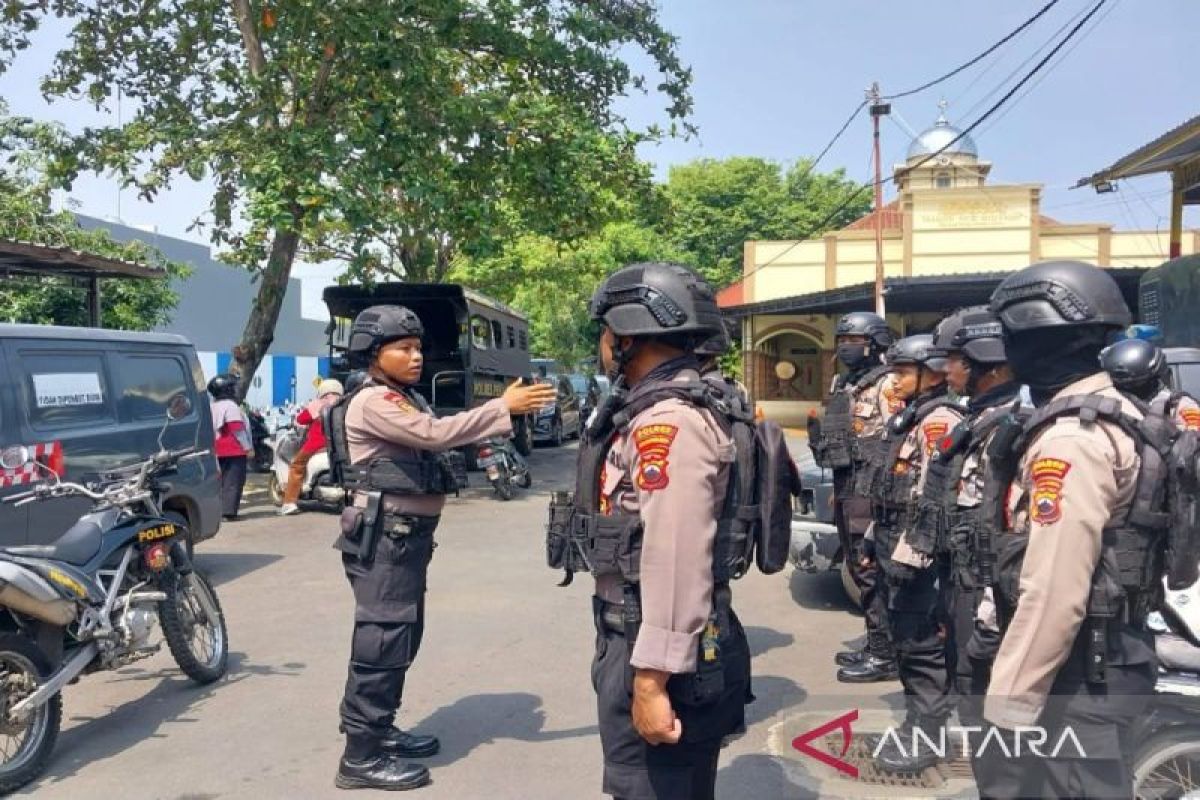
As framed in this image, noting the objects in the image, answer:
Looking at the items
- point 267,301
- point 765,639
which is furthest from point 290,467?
point 765,639

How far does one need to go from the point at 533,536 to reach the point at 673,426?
7770 mm

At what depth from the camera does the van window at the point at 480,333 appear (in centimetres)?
1532

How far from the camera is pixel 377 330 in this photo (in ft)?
13.2

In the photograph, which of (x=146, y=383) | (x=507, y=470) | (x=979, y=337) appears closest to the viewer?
(x=979, y=337)

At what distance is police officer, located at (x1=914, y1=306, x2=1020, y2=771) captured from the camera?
259cm

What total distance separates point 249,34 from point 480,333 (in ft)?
18.1

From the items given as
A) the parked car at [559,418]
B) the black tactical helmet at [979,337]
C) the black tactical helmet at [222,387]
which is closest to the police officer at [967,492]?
the black tactical helmet at [979,337]

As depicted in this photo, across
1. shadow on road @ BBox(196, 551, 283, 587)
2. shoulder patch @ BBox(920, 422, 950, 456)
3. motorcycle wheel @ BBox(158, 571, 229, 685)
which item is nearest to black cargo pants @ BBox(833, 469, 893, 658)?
shoulder patch @ BBox(920, 422, 950, 456)

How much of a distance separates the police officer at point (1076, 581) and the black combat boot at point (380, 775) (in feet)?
7.62

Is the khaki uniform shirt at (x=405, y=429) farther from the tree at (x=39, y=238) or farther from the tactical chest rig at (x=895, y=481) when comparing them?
the tree at (x=39, y=238)

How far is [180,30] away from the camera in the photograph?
13.3 meters

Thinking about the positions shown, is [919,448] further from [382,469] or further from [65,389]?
[65,389]

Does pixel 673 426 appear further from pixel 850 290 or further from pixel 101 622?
pixel 850 290

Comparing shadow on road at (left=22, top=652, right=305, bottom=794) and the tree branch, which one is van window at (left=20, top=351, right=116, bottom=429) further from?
the tree branch
